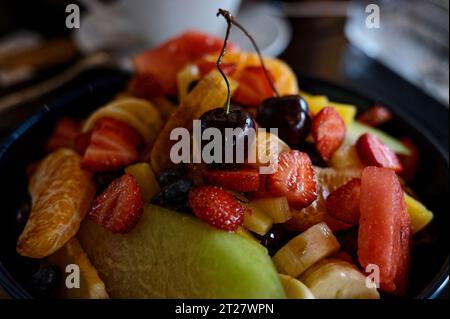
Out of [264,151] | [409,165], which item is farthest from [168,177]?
[409,165]

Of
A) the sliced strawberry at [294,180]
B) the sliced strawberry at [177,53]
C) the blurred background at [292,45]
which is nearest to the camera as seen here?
the sliced strawberry at [294,180]

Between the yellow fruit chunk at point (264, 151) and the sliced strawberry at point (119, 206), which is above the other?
the yellow fruit chunk at point (264, 151)

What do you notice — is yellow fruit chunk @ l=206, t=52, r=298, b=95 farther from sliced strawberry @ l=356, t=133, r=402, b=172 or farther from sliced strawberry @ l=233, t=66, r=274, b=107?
sliced strawberry @ l=356, t=133, r=402, b=172

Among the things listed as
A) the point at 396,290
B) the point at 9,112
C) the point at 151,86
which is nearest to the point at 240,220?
the point at 396,290

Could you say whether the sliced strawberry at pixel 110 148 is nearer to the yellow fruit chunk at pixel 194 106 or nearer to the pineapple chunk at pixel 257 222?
the yellow fruit chunk at pixel 194 106

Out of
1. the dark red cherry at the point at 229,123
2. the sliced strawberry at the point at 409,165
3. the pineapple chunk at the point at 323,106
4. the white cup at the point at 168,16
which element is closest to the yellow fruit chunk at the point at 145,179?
the dark red cherry at the point at 229,123

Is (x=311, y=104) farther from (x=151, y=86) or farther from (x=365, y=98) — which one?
(x=151, y=86)
